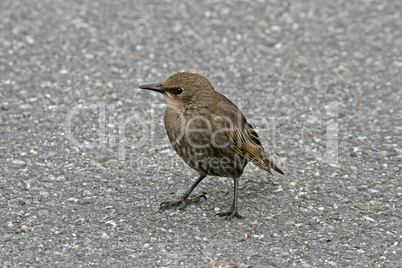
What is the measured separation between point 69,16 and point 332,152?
4830 mm

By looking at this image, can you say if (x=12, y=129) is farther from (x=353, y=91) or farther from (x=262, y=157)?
(x=353, y=91)

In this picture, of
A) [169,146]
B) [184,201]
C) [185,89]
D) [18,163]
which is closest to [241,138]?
[185,89]

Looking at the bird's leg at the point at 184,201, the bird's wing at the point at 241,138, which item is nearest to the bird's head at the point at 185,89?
the bird's wing at the point at 241,138

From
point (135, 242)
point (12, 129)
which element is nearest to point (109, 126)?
point (12, 129)

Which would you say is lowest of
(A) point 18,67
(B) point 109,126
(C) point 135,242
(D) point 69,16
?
(C) point 135,242

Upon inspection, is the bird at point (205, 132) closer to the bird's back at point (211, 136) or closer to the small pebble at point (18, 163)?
the bird's back at point (211, 136)

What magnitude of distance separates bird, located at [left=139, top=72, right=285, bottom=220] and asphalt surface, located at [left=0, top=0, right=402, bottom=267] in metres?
0.43

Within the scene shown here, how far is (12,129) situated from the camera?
6469mm

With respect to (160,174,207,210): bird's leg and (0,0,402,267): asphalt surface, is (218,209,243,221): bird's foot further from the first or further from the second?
(160,174,207,210): bird's leg

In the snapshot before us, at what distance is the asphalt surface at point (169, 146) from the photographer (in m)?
4.76

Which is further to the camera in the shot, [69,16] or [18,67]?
[69,16]

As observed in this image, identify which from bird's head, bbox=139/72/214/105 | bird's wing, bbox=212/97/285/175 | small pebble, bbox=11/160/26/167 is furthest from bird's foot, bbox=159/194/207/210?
small pebble, bbox=11/160/26/167

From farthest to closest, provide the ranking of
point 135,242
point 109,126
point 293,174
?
point 109,126 < point 293,174 < point 135,242

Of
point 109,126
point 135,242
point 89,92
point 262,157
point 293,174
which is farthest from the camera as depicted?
point 89,92
